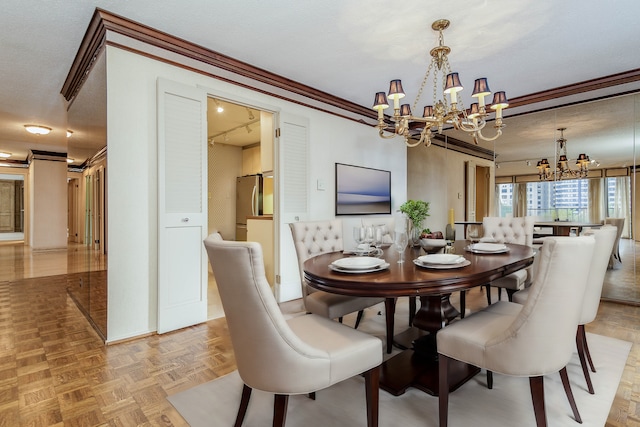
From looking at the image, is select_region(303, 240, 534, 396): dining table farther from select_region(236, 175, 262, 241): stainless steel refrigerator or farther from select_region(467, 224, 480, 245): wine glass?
select_region(236, 175, 262, 241): stainless steel refrigerator

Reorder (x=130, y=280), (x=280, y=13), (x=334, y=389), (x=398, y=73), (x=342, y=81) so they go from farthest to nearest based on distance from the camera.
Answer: (x=342, y=81) < (x=398, y=73) < (x=130, y=280) < (x=280, y=13) < (x=334, y=389)

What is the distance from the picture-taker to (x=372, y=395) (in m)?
1.37

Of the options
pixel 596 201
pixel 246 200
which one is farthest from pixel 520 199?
pixel 246 200

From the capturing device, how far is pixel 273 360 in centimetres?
121

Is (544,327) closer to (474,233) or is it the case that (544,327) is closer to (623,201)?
(474,233)

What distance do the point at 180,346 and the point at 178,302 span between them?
435 millimetres

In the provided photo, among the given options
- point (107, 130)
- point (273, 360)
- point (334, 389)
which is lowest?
point (334, 389)

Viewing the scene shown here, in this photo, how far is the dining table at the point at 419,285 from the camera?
141 cm

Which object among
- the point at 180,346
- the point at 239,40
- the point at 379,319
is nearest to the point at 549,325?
the point at 379,319

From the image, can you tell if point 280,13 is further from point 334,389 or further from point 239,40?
point 334,389

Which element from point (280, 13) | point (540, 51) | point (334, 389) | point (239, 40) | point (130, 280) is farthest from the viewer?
point (540, 51)

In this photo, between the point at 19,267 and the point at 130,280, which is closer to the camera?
the point at 130,280

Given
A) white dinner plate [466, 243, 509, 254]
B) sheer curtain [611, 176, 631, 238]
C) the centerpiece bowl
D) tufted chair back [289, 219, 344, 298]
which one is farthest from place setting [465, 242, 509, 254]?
sheer curtain [611, 176, 631, 238]

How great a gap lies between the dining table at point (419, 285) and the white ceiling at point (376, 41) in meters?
1.70
